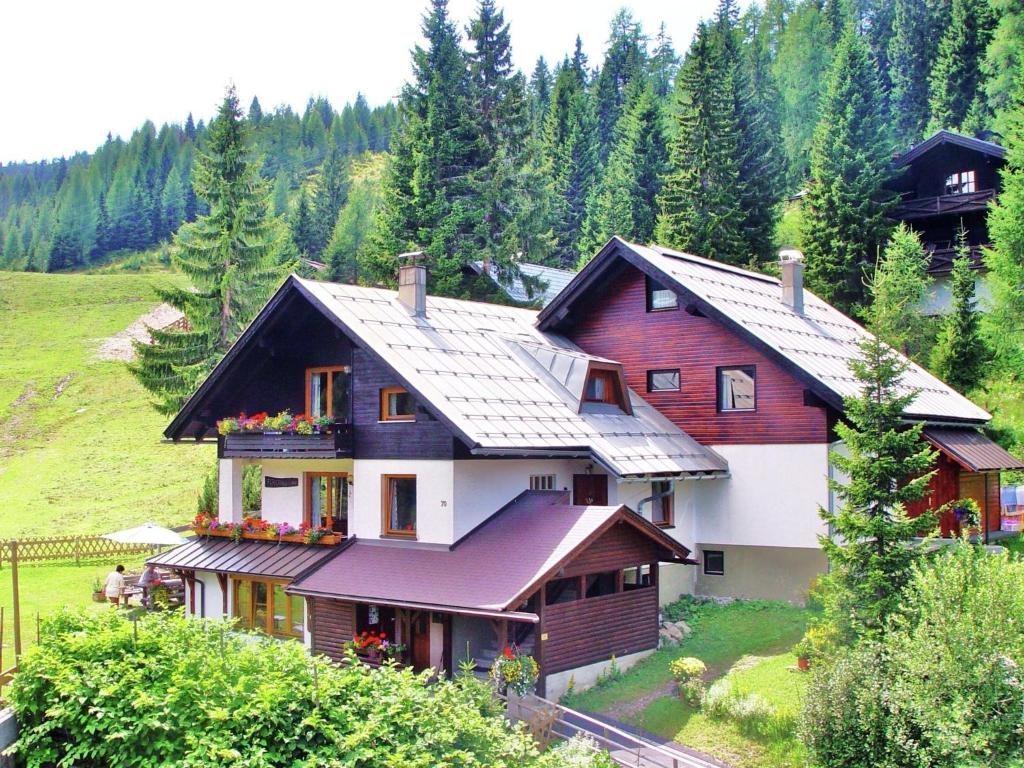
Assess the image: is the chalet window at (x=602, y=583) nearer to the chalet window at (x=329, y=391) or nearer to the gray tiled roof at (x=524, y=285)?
the chalet window at (x=329, y=391)

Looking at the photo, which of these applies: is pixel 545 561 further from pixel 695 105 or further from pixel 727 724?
pixel 695 105

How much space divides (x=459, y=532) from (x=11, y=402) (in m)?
58.3

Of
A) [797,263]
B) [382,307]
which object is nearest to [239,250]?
[382,307]

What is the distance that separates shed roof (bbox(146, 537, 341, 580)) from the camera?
22.5 m

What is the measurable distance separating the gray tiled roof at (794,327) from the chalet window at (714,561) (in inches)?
214

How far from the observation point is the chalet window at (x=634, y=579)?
21.7m

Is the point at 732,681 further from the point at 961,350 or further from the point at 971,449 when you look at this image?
the point at 961,350

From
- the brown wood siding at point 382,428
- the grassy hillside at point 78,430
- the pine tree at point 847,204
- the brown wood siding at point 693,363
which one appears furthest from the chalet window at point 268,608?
the pine tree at point 847,204

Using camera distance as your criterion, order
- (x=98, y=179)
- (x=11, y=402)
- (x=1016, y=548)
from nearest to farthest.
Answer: (x=1016, y=548) < (x=11, y=402) < (x=98, y=179)

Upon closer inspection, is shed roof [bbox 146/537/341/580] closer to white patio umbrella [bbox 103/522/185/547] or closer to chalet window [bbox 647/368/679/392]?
white patio umbrella [bbox 103/522/185/547]

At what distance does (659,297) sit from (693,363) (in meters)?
2.17

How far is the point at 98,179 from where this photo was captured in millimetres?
150875

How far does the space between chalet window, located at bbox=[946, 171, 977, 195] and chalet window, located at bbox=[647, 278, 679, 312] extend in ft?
83.7

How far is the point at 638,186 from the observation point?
191 ft
